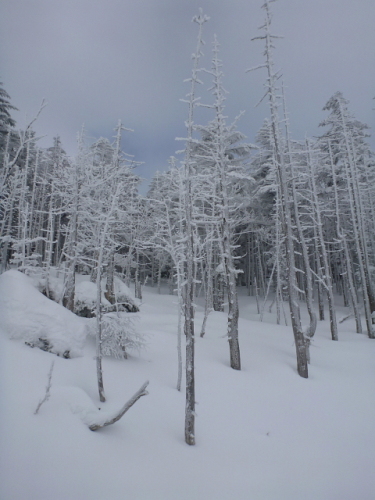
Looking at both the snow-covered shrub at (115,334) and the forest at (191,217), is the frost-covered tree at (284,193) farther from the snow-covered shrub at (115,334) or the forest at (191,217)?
the snow-covered shrub at (115,334)

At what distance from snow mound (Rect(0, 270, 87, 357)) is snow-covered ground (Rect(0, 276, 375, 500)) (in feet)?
1.04

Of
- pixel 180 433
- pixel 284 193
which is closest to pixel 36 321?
pixel 180 433

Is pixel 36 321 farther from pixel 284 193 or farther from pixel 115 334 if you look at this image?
pixel 284 193

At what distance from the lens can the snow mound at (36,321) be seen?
7078 mm

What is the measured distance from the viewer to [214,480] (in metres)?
5.09

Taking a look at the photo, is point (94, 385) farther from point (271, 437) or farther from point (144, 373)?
point (271, 437)

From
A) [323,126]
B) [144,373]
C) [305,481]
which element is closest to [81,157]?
[144,373]

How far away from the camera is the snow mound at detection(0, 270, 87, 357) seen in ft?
23.2

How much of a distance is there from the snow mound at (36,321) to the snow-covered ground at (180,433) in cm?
32

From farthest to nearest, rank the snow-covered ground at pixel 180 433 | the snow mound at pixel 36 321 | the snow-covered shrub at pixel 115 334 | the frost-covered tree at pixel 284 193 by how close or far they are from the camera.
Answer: the frost-covered tree at pixel 284 193 → the snow-covered shrub at pixel 115 334 → the snow mound at pixel 36 321 → the snow-covered ground at pixel 180 433

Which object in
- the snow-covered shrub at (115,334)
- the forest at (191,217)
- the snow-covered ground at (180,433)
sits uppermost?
the forest at (191,217)

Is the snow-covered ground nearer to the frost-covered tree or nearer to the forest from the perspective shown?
the forest

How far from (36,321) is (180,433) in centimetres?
520

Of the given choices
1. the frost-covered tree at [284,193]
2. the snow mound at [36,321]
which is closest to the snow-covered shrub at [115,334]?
the snow mound at [36,321]
